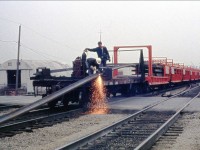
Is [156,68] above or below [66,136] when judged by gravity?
above

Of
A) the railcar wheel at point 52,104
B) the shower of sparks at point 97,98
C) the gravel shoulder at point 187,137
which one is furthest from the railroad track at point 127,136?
the railcar wheel at point 52,104

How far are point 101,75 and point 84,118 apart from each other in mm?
3222

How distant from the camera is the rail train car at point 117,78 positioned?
13.5 m

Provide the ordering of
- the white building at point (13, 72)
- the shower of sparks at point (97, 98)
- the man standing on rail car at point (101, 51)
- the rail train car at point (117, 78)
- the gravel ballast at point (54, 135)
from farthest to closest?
the white building at point (13, 72), the man standing on rail car at point (101, 51), the shower of sparks at point (97, 98), the rail train car at point (117, 78), the gravel ballast at point (54, 135)

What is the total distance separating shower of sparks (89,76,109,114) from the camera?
14252 mm

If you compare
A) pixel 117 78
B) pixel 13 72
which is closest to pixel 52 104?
pixel 117 78

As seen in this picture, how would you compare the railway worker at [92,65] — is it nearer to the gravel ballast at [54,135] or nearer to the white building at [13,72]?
the gravel ballast at [54,135]

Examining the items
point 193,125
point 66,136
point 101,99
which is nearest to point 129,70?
point 101,99

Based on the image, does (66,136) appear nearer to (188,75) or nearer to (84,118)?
(84,118)

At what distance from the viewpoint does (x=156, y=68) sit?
25.5 m

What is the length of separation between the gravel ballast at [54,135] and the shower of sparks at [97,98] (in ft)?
8.87

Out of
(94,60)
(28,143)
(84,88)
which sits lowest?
(28,143)

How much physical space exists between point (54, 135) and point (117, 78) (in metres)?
10.5

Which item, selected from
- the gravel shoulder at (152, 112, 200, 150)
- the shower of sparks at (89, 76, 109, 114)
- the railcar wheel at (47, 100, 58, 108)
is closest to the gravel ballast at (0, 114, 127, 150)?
the gravel shoulder at (152, 112, 200, 150)
